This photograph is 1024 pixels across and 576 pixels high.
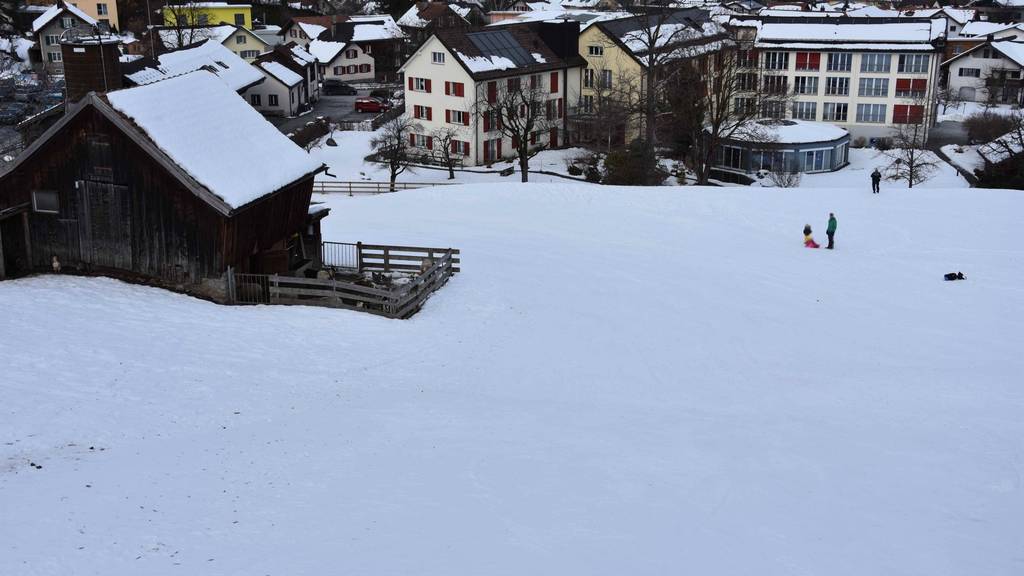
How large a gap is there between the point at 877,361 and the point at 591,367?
7081 millimetres

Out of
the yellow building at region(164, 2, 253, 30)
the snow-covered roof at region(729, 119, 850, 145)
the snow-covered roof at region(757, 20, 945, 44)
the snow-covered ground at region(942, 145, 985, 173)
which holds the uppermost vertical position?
the yellow building at region(164, 2, 253, 30)

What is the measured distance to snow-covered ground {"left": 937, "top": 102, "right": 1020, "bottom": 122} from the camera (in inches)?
3145

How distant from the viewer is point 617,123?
60.3 m

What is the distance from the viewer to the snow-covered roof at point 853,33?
70938 millimetres

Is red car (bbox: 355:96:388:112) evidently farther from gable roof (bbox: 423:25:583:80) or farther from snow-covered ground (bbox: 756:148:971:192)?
snow-covered ground (bbox: 756:148:971:192)

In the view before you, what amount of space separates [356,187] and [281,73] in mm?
28774

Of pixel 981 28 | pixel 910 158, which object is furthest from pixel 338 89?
pixel 981 28

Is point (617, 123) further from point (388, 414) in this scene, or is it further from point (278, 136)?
point (388, 414)

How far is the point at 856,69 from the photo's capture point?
7200 centimetres

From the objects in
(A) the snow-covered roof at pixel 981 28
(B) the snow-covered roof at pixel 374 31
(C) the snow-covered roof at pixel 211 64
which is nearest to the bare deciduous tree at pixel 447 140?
(C) the snow-covered roof at pixel 211 64

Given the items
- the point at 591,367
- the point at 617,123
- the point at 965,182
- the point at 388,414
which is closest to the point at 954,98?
the point at 965,182

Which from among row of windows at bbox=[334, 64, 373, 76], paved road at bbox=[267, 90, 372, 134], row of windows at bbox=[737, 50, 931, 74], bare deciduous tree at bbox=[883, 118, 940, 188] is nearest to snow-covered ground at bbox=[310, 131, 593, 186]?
paved road at bbox=[267, 90, 372, 134]

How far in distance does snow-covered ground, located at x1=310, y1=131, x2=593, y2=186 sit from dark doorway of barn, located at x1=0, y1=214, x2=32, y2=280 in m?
30.7

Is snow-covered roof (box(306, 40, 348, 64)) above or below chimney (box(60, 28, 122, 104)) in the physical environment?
above
